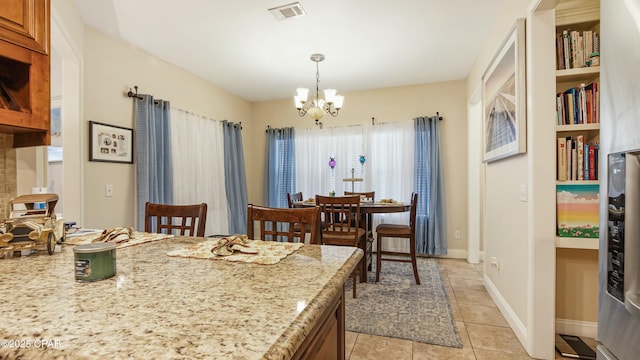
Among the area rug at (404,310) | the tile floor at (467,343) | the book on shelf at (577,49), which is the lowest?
the tile floor at (467,343)

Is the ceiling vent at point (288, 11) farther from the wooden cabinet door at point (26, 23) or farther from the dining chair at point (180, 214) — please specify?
the dining chair at point (180, 214)

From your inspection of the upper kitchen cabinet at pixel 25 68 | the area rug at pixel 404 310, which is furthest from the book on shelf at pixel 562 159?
the upper kitchen cabinet at pixel 25 68

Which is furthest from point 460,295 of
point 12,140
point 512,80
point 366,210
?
point 12,140

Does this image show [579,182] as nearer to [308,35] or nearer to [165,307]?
[165,307]

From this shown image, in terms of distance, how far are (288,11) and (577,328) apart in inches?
126

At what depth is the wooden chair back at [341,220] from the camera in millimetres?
2842

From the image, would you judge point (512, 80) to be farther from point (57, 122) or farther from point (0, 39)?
point (57, 122)

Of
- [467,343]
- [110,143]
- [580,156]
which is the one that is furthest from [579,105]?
[110,143]

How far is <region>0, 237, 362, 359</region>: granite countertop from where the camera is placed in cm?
46

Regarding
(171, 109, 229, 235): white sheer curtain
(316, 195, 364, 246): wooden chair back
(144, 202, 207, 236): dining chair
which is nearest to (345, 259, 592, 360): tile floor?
(316, 195, 364, 246): wooden chair back

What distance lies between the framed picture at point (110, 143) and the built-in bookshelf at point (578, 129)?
3608mm

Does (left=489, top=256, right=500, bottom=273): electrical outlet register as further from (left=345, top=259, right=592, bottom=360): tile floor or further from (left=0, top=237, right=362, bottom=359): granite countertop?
(left=0, top=237, right=362, bottom=359): granite countertop

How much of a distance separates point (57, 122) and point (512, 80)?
477cm

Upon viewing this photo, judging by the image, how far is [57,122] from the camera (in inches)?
139
